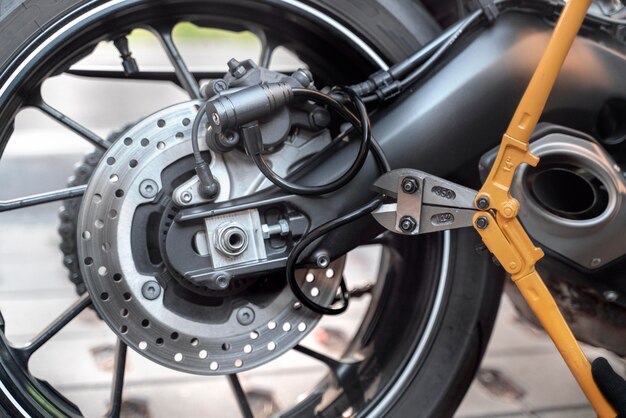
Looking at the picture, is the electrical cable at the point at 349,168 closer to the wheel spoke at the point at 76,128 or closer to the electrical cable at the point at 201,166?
the electrical cable at the point at 201,166

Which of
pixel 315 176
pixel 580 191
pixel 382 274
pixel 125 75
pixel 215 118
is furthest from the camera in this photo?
pixel 382 274

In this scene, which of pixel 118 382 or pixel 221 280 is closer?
pixel 221 280

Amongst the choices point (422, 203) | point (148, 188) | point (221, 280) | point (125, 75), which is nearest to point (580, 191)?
point (422, 203)

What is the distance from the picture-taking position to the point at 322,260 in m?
1.23

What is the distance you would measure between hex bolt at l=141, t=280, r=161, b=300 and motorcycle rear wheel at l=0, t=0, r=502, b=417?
26cm

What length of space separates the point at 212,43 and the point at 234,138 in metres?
6.36

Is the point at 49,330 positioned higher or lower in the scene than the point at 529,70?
lower

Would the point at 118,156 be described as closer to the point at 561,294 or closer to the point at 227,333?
the point at 227,333

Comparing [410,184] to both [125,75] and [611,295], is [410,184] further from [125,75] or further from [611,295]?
[125,75]

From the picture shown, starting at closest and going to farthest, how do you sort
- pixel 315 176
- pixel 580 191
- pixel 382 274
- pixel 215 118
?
pixel 215 118
pixel 315 176
pixel 580 191
pixel 382 274

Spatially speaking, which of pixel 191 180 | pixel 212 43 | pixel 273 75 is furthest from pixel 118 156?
pixel 212 43

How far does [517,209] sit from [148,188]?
0.60 m

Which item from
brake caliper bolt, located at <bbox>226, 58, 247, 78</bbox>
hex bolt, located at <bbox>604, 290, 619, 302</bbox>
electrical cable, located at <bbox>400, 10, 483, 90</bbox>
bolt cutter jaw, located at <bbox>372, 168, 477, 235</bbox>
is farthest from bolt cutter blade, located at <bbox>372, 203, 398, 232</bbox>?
hex bolt, located at <bbox>604, 290, 619, 302</bbox>

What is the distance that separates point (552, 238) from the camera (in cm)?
132
